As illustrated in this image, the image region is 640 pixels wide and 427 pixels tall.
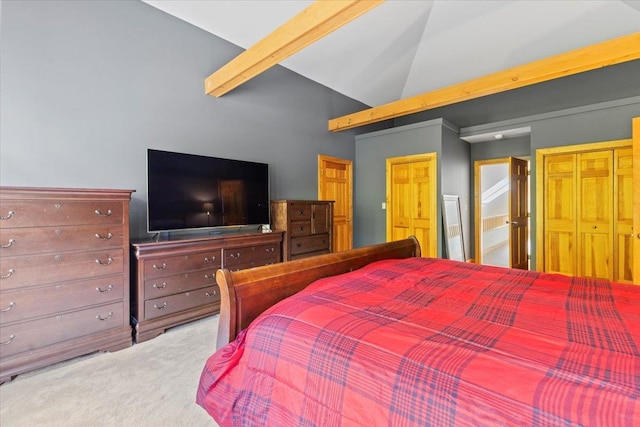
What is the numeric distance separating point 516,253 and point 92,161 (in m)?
5.67

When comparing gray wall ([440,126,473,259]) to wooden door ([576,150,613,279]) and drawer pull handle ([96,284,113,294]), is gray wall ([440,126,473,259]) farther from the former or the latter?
drawer pull handle ([96,284,113,294])

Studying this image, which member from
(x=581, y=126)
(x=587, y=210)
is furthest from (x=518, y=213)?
(x=581, y=126)

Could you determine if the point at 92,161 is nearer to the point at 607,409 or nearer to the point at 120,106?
the point at 120,106

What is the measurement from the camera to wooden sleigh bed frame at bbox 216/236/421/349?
1437 millimetres

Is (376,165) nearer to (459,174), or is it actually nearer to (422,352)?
(459,174)

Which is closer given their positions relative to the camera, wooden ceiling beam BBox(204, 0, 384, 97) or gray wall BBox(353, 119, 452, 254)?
wooden ceiling beam BBox(204, 0, 384, 97)

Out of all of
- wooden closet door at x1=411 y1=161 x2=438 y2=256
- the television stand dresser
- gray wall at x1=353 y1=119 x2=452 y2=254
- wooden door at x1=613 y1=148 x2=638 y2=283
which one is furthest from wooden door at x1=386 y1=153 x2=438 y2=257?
the television stand dresser

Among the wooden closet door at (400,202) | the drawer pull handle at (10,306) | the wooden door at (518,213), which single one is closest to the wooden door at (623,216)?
the wooden door at (518,213)

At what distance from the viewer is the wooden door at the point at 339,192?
493 cm

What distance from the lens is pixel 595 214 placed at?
13.4 feet

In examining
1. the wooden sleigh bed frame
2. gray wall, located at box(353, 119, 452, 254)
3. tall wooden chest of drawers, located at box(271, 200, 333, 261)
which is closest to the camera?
the wooden sleigh bed frame

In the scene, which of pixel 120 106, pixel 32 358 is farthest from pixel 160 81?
pixel 32 358

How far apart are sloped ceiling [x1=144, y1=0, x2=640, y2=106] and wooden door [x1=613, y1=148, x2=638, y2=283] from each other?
61.3 inches

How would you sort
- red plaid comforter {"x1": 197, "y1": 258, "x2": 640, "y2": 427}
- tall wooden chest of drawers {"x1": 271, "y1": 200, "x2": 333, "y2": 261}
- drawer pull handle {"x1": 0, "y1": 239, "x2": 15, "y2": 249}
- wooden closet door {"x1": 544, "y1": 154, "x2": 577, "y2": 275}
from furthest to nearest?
wooden closet door {"x1": 544, "y1": 154, "x2": 577, "y2": 275}, tall wooden chest of drawers {"x1": 271, "y1": 200, "x2": 333, "y2": 261}, drawer pull handle {"x1": 0, "y1": 239, "x2": 15, "y2": 249}, red plaid comforter {"x1": 197, "y1": 258, "x2": 640, "y2": 427}
